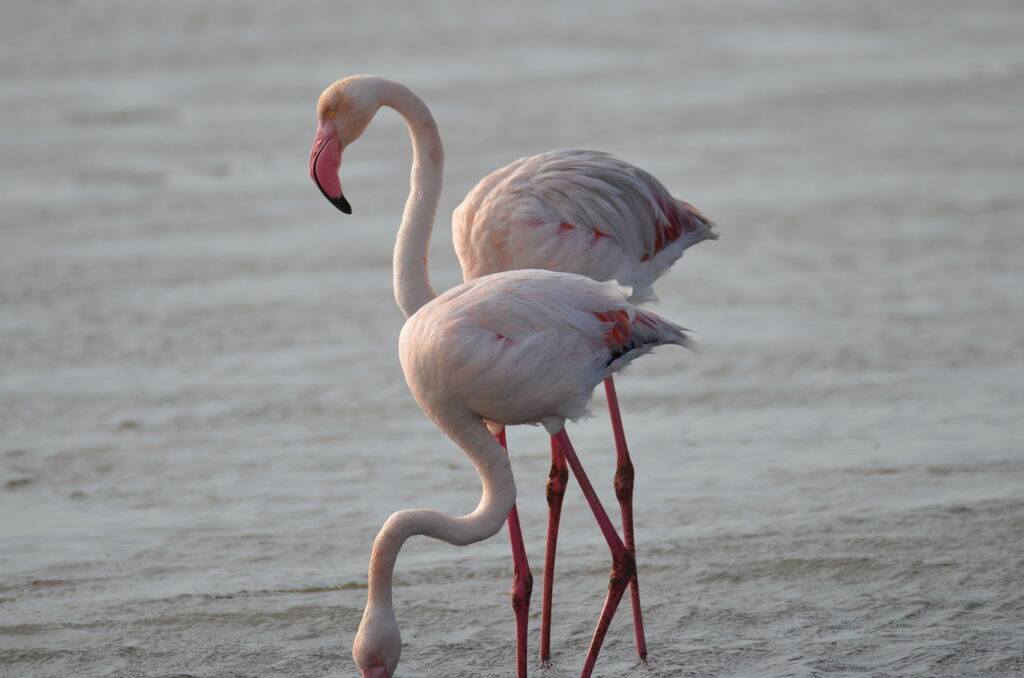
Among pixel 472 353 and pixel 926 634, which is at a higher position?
pixel 472 353

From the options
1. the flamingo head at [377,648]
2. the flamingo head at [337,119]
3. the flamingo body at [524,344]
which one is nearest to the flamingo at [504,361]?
the flamingo body at [524,344]

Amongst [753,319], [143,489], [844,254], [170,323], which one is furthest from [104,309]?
[844,254]

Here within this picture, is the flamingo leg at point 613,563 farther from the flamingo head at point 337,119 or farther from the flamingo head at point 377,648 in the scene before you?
the flamingo head at point 337,119

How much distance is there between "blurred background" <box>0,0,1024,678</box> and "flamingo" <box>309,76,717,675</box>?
50cm

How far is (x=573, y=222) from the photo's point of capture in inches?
218

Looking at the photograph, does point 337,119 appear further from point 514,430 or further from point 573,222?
point 514,430

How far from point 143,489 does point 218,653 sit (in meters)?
1.44

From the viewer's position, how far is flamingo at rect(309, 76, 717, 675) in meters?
5.27

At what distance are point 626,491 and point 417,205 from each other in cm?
129

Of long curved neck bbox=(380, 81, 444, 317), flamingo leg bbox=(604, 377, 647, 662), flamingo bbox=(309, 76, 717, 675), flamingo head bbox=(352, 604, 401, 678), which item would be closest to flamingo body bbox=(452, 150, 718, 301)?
flamingo bbox=(309, 76, 717, 675)

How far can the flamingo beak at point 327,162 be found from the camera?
521 cm

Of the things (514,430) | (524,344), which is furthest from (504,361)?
(514,430)

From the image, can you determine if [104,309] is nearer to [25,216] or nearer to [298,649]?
[25,216]

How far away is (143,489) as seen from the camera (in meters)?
6.60
